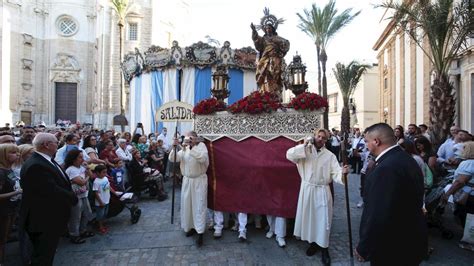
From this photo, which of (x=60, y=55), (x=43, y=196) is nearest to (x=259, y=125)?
(x=43, y=196)

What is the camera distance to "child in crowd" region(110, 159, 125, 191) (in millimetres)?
7109

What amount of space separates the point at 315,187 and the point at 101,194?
364cm

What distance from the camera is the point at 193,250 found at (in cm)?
504

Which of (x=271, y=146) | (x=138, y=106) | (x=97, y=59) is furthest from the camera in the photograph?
(x=97, y=59)

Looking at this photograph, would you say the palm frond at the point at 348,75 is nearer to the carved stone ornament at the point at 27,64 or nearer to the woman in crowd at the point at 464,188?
the woman in crowd at the point at 464,188

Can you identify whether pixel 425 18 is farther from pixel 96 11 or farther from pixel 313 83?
pixel 313 83

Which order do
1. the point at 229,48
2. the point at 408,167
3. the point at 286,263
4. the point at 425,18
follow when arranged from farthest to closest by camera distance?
the point at 229,48
the point at 425,18
the point at 286,263
the point at 408,167

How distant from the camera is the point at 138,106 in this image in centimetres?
1605

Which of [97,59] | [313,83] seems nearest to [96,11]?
[97,59]

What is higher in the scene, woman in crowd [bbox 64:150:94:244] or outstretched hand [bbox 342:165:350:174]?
outstretched hand [bbox 342:165:350:174]

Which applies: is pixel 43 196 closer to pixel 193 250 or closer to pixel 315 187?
pixel 193 250

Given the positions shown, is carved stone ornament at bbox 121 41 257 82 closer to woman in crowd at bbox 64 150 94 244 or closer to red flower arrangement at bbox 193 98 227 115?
red flower arrangement at bbox 193 98 227 115

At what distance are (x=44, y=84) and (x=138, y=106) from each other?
24.2 meters

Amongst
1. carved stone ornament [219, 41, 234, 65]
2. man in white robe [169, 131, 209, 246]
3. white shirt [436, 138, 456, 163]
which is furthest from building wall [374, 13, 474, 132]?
man in white robe [169, 131, 209, 246]
